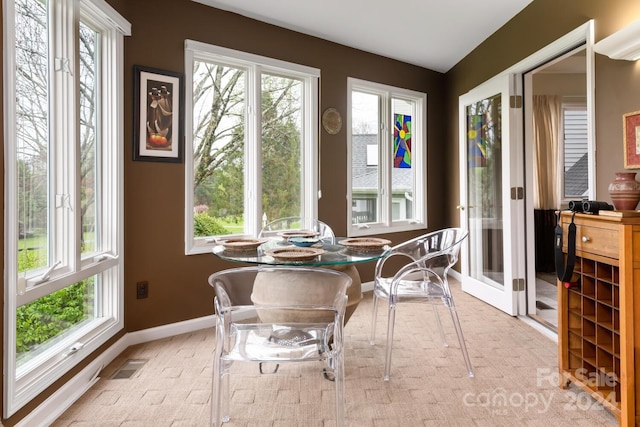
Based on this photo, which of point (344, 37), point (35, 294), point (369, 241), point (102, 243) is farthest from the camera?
point (344, 37)

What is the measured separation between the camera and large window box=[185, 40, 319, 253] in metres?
3.35

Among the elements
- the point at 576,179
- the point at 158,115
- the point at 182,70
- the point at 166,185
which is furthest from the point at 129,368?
the point at 576,179

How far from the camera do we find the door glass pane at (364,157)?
447 cm

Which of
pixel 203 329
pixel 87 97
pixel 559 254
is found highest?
pixel 87 97

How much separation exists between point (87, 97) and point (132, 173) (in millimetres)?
594

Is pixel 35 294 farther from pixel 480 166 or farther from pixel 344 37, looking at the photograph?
pixel 480 166

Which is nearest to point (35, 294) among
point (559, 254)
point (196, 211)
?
point (196, 211)

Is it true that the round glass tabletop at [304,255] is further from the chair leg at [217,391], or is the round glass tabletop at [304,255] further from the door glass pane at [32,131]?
the door glass pane at [32,131]

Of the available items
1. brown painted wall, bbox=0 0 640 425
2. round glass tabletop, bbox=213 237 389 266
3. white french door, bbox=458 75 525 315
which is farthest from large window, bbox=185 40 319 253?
white french door, bbox=458 75 525 315

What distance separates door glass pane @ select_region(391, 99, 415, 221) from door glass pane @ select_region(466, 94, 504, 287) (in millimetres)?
779

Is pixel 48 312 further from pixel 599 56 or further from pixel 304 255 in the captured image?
pixel 599 56

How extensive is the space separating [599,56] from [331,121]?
7.48ft

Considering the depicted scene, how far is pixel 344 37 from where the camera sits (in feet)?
13.2

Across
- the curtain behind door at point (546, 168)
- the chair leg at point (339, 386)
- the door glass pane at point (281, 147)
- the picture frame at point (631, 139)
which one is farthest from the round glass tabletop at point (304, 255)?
the curtain behind door at point (546, 168)
